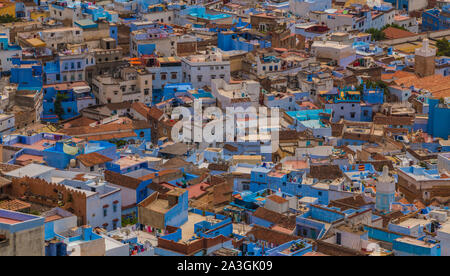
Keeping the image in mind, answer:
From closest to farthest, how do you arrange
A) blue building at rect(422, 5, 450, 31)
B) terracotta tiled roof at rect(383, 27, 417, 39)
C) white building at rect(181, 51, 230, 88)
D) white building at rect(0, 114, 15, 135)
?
white building at rect(0, 114, 15, 135) → white building at rect(181, 51, 230, 88) → terracotta tiled roof at rect(383, 27, 417, 39) → blue building at rect(422, 5, 450, 31)

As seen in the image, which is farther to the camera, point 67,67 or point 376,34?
point 376,34

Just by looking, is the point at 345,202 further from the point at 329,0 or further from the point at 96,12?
the point at 329,0

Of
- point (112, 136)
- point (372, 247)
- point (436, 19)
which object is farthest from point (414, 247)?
point (436, 19)

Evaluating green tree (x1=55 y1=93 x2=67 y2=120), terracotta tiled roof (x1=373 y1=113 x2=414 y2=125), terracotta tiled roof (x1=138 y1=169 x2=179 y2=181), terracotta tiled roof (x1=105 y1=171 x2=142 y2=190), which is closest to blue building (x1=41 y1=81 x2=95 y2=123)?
green tree (x1=55 y1=93 x2=67 y2=120)

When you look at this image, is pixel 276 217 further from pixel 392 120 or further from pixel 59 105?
A: pixel 59 105

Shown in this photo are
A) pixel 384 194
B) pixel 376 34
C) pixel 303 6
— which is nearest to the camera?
pixel 384 194

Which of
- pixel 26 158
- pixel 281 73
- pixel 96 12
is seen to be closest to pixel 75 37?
pixel 96 12

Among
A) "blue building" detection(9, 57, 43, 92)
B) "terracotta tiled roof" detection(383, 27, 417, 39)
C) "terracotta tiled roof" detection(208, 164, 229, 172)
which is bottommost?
"terracotta tiled roof" detection(208, 164, 229, 172)

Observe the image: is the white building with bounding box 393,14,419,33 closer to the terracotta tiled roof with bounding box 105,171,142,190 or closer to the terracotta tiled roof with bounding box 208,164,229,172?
the terracotta tiled roof with bounding box 208,164,229,172
